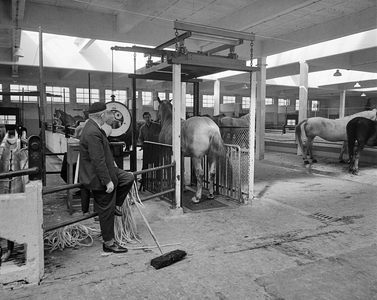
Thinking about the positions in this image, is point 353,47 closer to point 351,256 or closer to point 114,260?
point 351,256

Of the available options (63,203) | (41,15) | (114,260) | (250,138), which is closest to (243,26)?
(250,138)

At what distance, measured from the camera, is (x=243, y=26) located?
27.5 ft

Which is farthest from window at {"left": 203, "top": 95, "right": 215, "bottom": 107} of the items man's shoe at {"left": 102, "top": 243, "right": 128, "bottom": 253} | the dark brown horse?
man's shoe at {"left": 102, "top": 243, "right": 128, "bottom": 253}

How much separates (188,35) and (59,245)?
340cm

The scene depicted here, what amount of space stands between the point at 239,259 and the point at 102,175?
1.72 metres

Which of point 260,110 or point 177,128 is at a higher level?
point 260,110

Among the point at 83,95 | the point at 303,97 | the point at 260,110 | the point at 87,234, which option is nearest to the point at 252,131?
the point at 87,234

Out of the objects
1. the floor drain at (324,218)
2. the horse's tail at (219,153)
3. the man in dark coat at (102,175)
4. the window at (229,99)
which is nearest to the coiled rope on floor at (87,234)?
the man in dark coat at (102,175)

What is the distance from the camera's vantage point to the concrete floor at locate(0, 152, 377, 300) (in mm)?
2922

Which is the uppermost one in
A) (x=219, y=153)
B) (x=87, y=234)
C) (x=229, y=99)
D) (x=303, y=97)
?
(x=229, y=99)

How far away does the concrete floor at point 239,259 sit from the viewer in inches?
115

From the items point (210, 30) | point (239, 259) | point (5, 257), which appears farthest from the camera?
point (210, 30)

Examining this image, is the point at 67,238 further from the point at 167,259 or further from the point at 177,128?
the point at 177,128

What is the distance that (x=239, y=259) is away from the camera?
3.61 m
